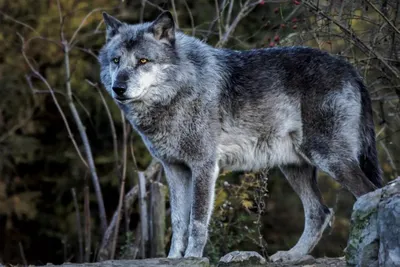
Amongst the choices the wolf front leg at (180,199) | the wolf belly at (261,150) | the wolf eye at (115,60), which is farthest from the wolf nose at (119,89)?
the wolf belly at (261,150)

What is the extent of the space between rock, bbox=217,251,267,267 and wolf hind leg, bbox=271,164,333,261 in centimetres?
51

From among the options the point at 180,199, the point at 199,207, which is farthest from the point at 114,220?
the point at 199,207

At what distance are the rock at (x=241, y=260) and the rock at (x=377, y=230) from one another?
50.5 inches

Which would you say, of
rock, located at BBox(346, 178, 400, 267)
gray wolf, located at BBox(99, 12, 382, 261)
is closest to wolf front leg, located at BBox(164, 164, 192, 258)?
gray wolf, located at BBox(99, 12, 382, 261)

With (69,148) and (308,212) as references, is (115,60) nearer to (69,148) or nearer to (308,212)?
(308,212)

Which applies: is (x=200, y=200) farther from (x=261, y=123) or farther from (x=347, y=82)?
(x=347, y=82)

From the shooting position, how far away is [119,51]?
6.25 metres

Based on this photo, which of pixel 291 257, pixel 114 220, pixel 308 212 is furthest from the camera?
pixel 114 220

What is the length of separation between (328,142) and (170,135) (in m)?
1.24

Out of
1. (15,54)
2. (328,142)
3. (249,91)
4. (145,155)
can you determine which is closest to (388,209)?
(328,142)

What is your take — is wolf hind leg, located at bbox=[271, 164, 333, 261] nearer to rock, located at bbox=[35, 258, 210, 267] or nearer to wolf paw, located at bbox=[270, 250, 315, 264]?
wolf paw, located at bbox=[270, 250, 315, 264]

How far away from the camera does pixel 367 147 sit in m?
6.43

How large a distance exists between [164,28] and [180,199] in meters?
1.39

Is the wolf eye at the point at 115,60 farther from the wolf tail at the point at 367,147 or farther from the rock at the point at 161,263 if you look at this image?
the wolf tail at the point at 367,147
